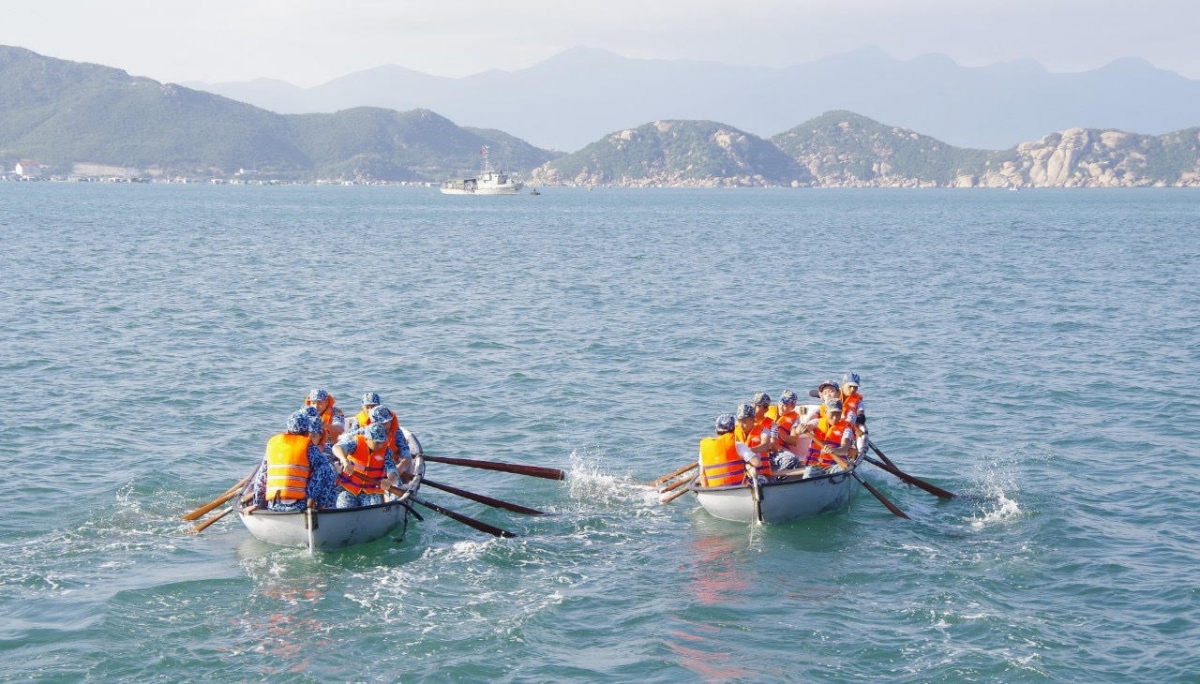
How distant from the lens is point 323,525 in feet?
60.4

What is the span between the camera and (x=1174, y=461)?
83.1 ft

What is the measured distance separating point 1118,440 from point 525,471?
47.4ft

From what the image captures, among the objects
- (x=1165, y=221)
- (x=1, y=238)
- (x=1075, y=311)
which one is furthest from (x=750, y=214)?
(x=1075, y=311)

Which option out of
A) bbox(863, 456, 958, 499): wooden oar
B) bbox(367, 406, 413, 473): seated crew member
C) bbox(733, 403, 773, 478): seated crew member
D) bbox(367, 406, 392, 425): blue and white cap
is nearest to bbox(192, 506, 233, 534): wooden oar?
bbox(367, 406, 413, 473): seated crew member

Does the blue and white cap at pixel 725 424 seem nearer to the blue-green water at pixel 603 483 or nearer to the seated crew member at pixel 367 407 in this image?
the blue-green water at pixel 603 483

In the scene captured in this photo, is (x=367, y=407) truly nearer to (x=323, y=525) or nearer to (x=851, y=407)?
(x=323, y=525)

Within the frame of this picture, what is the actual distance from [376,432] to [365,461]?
61 cm

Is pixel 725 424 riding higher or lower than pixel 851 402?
higher

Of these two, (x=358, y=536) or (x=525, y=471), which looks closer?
(x=358, y=536)

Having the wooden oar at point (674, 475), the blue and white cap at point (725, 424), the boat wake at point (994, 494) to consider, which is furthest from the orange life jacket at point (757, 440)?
the boat wake at point (994, 494)

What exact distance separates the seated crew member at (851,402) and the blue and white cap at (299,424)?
10439mm

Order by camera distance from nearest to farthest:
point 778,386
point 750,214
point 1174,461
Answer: point 1174,461 < point 778,386 < point 750,214

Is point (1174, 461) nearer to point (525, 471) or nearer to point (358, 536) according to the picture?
point (525, 471)

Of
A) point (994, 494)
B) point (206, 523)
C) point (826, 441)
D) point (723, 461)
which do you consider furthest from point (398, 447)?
point (994, 494)
